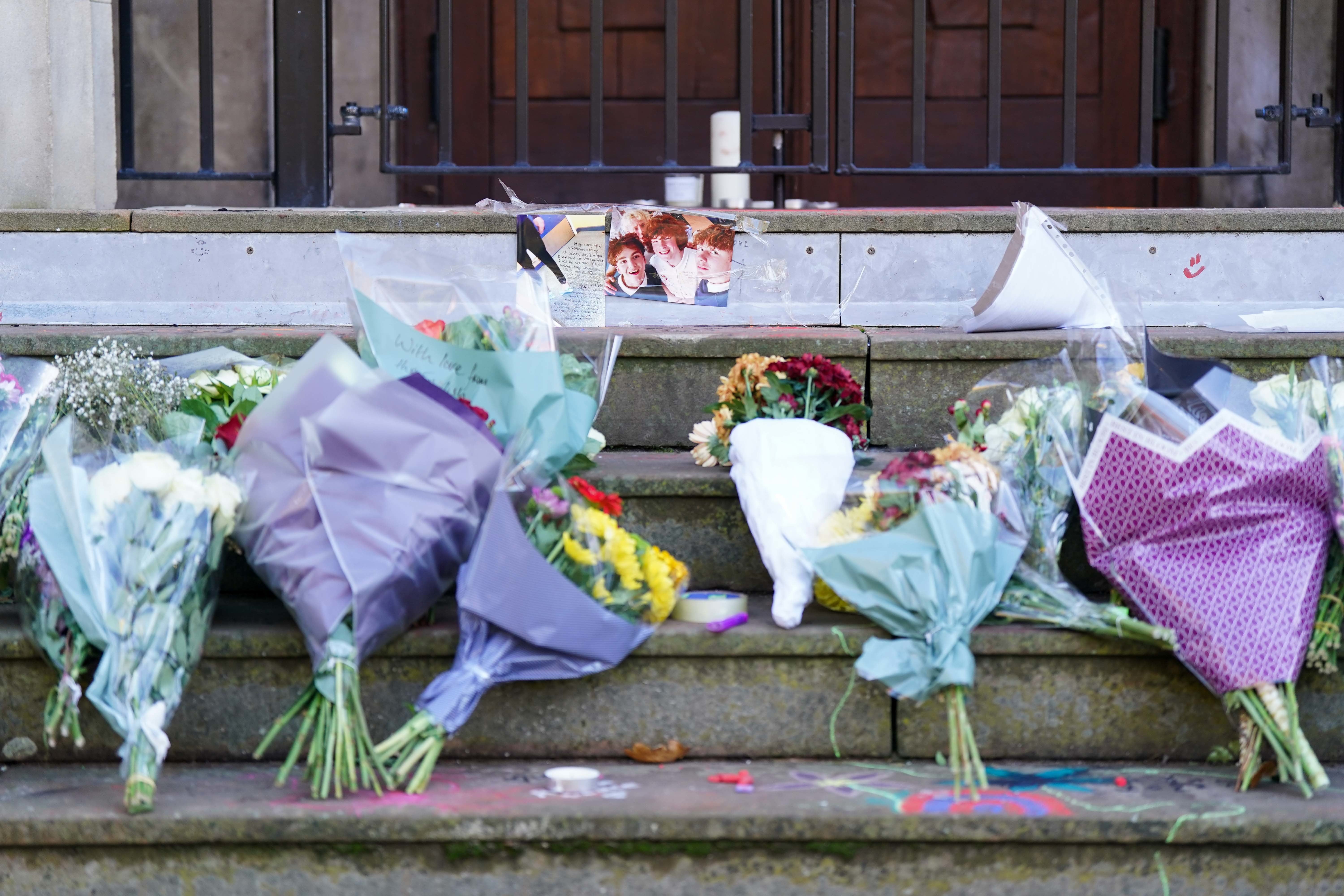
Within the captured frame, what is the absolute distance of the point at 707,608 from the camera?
2053mm

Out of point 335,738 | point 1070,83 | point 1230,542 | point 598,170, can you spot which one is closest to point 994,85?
point 1070,83

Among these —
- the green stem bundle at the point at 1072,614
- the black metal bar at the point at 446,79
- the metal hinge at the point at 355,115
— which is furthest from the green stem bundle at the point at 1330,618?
the metal hinge at the point at 355,115

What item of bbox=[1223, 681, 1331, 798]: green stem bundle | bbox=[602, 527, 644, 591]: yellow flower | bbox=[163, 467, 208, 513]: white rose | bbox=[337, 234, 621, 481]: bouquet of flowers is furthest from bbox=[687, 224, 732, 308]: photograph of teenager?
bbox=[1223, 681, 1331, 798]: green stem bundle

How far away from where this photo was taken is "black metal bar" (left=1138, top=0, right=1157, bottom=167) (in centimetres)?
329

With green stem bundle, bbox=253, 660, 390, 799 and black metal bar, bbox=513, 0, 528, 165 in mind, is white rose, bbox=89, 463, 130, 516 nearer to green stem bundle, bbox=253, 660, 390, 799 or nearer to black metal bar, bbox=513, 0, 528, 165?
green stem bundle, bbox=253, 660, 390, 799

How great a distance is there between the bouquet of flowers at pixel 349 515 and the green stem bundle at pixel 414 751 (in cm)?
2

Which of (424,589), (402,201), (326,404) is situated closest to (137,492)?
(326,404)

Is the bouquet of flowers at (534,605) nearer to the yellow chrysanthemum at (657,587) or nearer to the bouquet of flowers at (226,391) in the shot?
the yellow chrysanthemum at (657,587)

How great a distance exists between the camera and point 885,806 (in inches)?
70.4

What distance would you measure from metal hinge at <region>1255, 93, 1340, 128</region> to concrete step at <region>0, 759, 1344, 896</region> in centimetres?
212

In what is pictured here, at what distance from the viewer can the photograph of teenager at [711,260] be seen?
9.83ft

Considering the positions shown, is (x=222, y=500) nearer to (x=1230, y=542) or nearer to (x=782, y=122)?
(x=1230, y=542)

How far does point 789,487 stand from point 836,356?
582mm

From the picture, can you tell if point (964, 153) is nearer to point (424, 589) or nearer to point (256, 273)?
point (256, 273)
